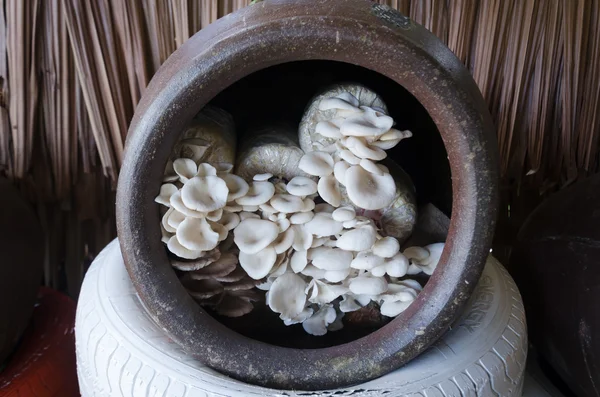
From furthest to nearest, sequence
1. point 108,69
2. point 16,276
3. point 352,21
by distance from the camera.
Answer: point 108,69 → point 16,276 → point 352,21

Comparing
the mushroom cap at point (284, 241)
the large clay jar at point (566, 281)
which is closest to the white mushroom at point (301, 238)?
the mushroom cap at point (284, 241)

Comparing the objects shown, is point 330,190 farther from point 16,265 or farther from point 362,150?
point 16,265

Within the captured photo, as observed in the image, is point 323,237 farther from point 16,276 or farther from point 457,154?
point 16,276

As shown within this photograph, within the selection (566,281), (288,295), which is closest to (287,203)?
(288,295)

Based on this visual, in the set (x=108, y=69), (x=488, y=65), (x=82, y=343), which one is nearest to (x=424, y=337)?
(x=82, y=343)

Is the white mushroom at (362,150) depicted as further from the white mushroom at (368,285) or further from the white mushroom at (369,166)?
the white mushroom at (368,285)

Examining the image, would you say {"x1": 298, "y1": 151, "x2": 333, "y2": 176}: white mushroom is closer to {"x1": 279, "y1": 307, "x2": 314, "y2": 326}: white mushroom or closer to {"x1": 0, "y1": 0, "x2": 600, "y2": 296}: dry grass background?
{"x1": 279, "y1": 307, "x2": 314, "y2": 326}: white mushroom
